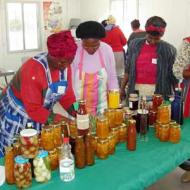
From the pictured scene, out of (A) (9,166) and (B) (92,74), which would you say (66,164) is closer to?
(A) (9,166)

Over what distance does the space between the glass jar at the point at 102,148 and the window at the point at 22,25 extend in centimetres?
585

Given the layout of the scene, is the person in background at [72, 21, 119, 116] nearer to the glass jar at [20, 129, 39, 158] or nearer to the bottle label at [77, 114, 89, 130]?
the bottle label at [77, 114, 89, 130]

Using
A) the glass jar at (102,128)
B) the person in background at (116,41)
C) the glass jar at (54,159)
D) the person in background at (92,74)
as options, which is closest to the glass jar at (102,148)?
the glass jar at (102,128)

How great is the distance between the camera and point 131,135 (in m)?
1.74

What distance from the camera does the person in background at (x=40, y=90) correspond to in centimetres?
169

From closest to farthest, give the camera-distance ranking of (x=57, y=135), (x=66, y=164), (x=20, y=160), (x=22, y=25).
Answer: (x=20, y=160)
(x=66, y=164)
(x=57, y=135)
(x=22, y=25)

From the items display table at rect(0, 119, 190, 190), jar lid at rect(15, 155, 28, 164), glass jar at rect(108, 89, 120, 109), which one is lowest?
display table at rect(0, 119, 190, 190)

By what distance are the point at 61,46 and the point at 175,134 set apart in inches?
33.0

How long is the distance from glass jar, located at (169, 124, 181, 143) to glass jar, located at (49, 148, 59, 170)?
2.42ft

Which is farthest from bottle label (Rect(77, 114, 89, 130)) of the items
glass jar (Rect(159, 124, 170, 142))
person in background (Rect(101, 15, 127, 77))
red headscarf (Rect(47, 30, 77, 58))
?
person in background (Rect(101, 15, 127, 77))

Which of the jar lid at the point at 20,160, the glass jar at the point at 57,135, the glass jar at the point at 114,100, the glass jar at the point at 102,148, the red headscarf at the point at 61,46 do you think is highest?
the red headscarf at the point at 61,46

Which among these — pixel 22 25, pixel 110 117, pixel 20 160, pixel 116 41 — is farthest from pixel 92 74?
pixel 22 25

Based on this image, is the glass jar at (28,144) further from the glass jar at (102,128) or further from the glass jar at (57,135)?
the glass jar at (102,128)

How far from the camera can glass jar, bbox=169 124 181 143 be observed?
1859 millimetres
